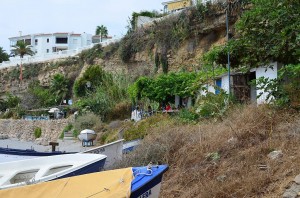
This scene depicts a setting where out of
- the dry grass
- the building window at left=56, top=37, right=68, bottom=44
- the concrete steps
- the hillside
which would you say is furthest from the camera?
the building window at left=56, top=37, right=68, bottom=44

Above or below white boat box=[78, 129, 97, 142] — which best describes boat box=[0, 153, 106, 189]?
above

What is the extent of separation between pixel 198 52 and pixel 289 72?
777 inches

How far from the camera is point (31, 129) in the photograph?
35.2m

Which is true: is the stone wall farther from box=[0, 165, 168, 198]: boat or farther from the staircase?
box=[0, 165, 168, 198]: boat

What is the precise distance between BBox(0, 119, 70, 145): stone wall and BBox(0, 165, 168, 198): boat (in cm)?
2325

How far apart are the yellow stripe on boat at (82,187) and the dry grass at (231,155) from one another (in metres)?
1.84

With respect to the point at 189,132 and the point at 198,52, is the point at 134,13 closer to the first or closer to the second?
the point at 198,52

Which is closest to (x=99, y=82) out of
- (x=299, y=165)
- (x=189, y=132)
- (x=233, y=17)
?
(x=233, y=17)

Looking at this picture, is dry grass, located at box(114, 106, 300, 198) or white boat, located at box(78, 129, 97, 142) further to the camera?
white boat, located at box(78, 129, 97, 142)

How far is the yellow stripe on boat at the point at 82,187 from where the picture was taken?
19.0 ft

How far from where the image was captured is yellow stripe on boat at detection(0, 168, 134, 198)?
579cm

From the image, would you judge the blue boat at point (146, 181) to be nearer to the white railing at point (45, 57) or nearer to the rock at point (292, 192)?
the rock at point (292, 192)

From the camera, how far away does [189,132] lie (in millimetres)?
10258

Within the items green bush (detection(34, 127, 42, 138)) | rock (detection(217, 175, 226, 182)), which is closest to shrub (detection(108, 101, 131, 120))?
green bush (detection(34, 127, 42, 138))
